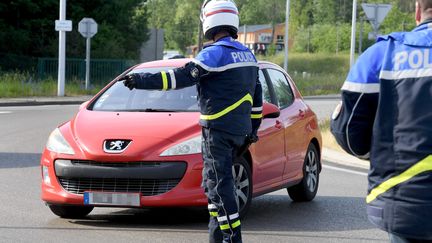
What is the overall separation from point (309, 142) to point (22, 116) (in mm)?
13881

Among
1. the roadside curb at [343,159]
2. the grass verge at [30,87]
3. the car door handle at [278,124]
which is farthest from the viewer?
the grass verge at [30,87]

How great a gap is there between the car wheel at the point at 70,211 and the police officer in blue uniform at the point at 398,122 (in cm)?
519

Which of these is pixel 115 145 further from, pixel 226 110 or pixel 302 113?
pixel 302 113

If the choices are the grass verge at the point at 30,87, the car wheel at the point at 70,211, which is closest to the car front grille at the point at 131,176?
the car wheel at the point at 70,211

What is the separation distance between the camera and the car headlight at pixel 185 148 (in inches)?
308

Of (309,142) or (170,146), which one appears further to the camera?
(309,142)

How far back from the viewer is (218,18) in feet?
21.2

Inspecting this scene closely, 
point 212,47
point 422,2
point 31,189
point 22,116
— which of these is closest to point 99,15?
point 22,116

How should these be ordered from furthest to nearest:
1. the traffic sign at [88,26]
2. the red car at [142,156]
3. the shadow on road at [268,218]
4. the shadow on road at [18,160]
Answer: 1. the traffic sign at [88,26]
2. the shadow on road at [18,160]
3. the shadow on road at [268,218]
4. the red car at [142,156]

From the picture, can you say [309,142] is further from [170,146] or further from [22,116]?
[22,116]

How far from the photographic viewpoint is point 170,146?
310 inches

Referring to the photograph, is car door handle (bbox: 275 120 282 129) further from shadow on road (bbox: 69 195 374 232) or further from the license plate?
the license plate

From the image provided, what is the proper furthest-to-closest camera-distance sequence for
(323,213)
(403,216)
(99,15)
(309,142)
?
(99,15) → (309,142) → (323,213) → (403,216)

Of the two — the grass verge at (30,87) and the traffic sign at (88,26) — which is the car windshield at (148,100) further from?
the traffic sign at (88,26)
